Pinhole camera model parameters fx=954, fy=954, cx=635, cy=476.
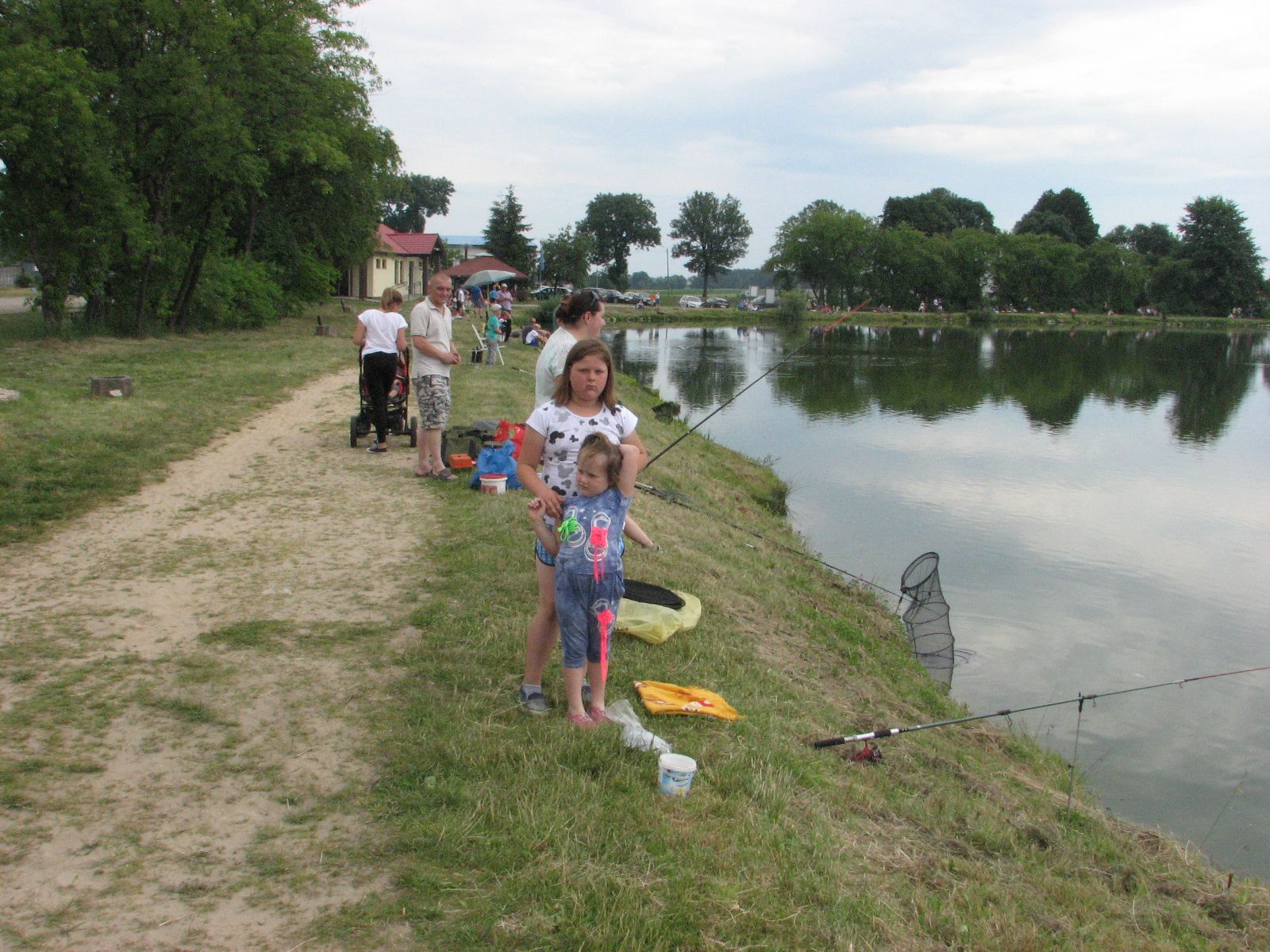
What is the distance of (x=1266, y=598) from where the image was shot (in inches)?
449

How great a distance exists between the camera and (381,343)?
912 cm

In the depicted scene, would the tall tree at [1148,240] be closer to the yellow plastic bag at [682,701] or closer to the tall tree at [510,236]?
the tall tree at [510,236]

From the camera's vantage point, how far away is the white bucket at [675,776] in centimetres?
363

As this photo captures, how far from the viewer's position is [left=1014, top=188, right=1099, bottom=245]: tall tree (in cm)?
10819

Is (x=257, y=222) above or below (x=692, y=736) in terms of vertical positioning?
above

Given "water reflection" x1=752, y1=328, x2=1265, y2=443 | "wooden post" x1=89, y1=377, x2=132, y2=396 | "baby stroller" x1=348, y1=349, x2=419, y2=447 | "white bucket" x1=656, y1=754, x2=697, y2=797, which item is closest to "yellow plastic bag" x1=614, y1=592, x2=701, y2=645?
"white bucket" x1=656, y1=754, x2=697, y2=797

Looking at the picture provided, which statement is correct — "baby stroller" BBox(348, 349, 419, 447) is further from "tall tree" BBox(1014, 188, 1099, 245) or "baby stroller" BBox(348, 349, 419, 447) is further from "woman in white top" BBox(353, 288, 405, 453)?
"tall tree" BBox(1014, 188, 1099, 245)

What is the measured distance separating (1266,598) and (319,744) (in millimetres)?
11633

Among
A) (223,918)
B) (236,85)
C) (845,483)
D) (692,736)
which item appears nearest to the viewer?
(223,918)

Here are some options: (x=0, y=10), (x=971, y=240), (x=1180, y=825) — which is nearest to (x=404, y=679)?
(x=1180, y=825)

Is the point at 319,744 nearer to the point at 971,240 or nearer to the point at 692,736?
the point at 692,736

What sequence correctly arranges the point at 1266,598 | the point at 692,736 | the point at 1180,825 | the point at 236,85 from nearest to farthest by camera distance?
1. the point at 692,736
2. the point at 1180,825
3. the point at 1266,598
4. the point at 236,85

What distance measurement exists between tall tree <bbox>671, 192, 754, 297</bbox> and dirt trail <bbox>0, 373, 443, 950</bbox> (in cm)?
12240

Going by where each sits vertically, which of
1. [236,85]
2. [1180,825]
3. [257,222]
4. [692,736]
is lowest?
[1180,825]
